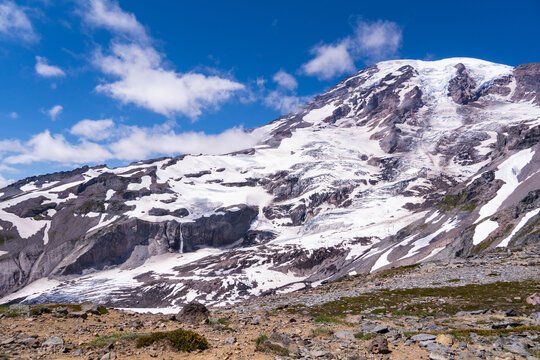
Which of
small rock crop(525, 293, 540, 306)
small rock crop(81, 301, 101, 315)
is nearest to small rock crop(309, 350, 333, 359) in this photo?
small rock crop(81, 301, 101, 315)

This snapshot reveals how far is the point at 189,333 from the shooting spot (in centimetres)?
1366

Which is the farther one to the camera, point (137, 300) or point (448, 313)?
point (137, 300)

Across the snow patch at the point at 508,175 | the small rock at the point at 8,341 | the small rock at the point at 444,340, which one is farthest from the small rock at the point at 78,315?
the snow patch at the point at 508,175

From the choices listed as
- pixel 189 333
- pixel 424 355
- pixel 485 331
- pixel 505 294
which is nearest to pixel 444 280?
pixel 505 294

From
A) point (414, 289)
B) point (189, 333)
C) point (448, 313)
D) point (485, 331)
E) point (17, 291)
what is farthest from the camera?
point (17, 291)

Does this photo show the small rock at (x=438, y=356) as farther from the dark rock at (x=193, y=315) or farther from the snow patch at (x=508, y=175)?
the snow patch at (x=508, y=175)

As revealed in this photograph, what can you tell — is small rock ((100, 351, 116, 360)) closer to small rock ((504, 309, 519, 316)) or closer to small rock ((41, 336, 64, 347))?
small rock ((41, 336, 64, 347))

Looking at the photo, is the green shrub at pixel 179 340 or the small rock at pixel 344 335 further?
the small rock at pixel 344 335

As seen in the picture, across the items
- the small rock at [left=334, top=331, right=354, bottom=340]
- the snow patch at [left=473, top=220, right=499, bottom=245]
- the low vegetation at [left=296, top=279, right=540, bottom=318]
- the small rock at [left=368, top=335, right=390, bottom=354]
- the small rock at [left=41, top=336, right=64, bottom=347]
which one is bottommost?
the snow patch at [left=473, top=220, right=499, bottom=245]

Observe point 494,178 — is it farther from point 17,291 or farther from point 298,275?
point 17,291

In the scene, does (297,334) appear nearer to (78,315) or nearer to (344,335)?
(344,335)

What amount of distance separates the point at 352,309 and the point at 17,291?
8369 inches

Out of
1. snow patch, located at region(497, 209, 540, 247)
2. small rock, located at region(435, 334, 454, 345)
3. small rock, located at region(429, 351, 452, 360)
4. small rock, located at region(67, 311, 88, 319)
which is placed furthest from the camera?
snow patch, located at region(497, 209, 540, 247)

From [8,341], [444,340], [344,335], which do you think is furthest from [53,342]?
[444,340]
